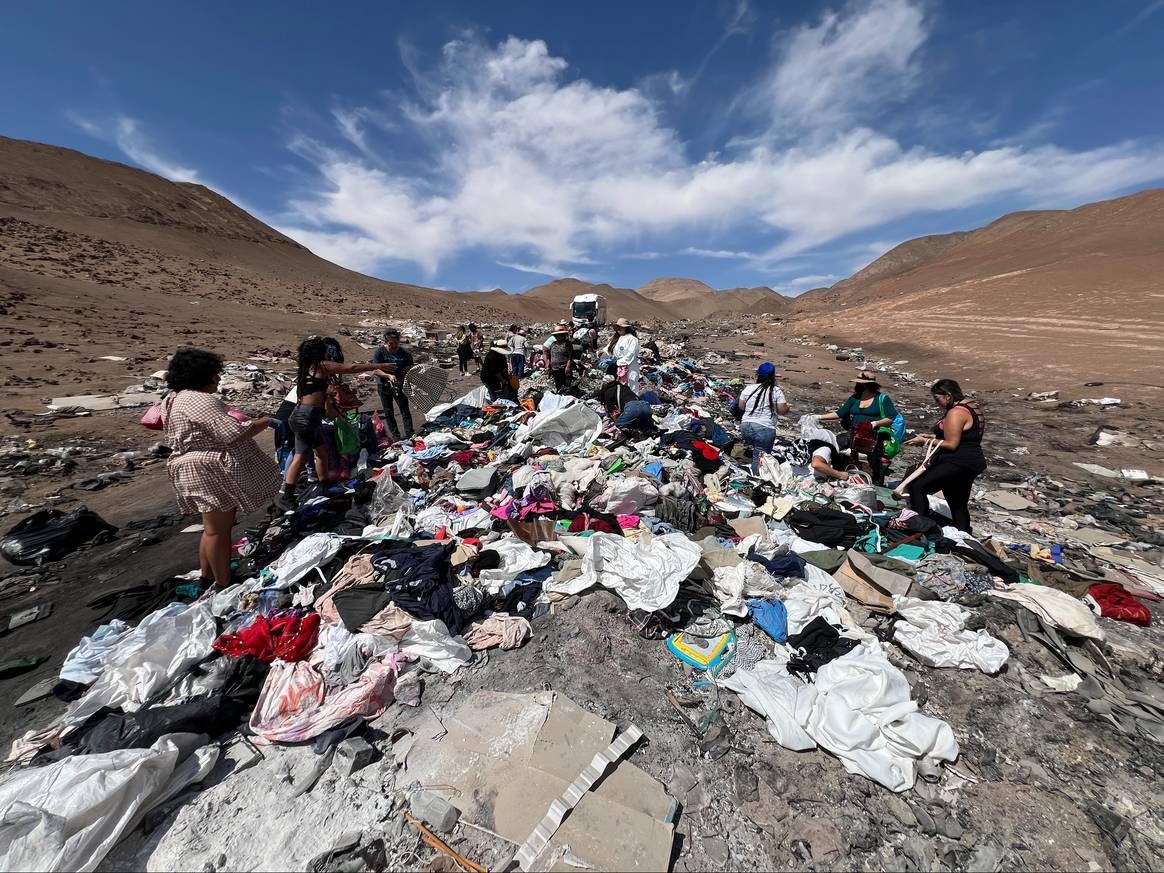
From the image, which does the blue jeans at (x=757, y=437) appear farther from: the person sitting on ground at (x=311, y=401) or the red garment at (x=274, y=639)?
the red garment at (x=274, y=639)

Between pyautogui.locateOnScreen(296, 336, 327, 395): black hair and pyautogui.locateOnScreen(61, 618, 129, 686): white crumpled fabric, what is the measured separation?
2257mm

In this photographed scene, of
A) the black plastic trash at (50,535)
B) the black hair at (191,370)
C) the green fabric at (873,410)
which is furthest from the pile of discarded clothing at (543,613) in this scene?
the black plastic trash at (50,535)

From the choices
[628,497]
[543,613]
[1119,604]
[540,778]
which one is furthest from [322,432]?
[1119,604]

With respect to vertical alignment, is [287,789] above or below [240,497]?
below

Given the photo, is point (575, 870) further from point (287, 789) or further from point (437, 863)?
point (287, 789)

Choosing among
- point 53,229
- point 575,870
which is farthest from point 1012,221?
point 53,229

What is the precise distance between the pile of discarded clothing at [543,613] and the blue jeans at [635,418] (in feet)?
3.50

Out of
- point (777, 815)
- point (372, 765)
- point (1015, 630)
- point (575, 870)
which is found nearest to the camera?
point (575, 870)

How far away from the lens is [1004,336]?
17891mm

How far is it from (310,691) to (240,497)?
1.57 m

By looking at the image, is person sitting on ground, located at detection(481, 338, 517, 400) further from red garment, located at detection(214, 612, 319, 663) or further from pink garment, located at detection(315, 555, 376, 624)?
red garment, located at detection(214, 612, 319, 663)

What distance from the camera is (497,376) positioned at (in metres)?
7.74

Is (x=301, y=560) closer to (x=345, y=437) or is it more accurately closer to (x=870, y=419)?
(x=345, y=437)

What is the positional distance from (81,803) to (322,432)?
3374 mm
